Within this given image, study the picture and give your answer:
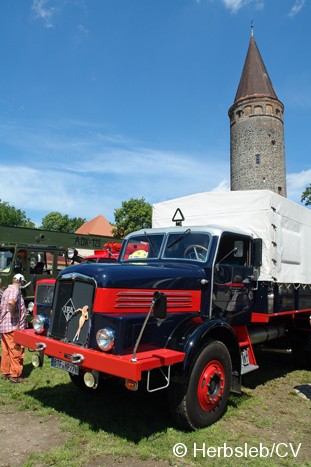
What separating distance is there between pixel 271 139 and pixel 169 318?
145ft

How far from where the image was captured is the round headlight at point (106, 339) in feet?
11.7

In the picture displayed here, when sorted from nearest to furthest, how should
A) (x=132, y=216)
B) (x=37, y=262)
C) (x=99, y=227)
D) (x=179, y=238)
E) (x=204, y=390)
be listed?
(x=204, y=390) < (x=179, y=238) < (x=37, y=262) < (x=132, y=216) < (x=99, y=227)

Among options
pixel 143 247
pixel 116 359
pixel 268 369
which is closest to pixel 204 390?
pixel 116 359

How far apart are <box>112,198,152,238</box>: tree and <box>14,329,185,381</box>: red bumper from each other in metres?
35.4

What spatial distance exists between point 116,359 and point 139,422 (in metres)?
1.36

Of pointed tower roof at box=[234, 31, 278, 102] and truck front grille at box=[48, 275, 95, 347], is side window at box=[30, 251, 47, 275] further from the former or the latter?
pointed tower roof at box=[234, 31, 278, 102]

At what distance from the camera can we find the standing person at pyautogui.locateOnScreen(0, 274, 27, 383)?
577 cm

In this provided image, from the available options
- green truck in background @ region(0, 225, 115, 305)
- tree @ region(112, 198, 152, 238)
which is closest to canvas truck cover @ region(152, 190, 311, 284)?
green truck in background @ region(0, 225, 115, 305)

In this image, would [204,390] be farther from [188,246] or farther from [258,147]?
[258,147]

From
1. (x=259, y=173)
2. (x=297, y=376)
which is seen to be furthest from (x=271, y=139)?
(x=297, y=376)

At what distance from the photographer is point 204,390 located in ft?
13.5

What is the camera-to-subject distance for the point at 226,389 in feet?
14.6

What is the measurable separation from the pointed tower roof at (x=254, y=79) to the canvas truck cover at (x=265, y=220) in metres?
44.5

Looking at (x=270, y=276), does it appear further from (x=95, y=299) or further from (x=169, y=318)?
(x=95, y=299)
